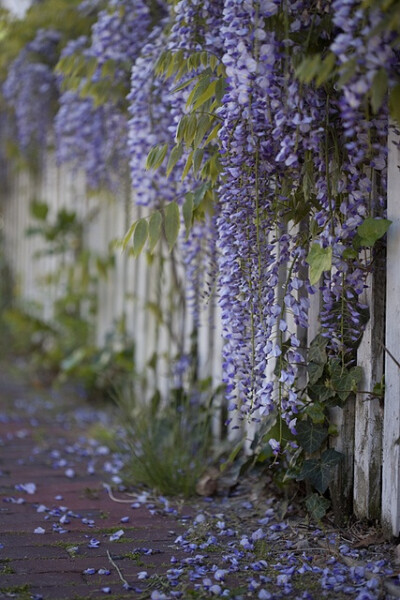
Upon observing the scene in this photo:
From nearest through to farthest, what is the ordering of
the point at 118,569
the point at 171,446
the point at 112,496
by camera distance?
the point at 118,569
the point at 112,496
the point at 171,446

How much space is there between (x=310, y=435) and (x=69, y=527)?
767 mm

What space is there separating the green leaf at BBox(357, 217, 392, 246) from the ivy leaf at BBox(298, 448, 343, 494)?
2.01 feet

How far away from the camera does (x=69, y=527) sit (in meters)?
2.31

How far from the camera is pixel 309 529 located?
224 cm

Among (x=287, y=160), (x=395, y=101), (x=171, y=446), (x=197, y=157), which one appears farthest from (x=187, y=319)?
(x=395, y=101)

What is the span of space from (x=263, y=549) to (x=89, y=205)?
332 cm

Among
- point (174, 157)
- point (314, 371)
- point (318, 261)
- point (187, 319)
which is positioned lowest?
point (314, 371)

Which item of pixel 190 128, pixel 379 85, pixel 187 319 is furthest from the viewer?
pixel 187 319

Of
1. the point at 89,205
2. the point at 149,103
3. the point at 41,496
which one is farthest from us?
the point at 89,205

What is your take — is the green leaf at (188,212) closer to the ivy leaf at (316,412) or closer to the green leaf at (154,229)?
the green leaf at (154,229)

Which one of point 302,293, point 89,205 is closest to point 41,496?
point 302,293

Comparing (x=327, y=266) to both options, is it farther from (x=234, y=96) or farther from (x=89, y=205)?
(x=89, y=205)

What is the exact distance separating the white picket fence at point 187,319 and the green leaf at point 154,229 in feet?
1.67

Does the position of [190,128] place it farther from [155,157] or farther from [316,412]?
[316,412]
